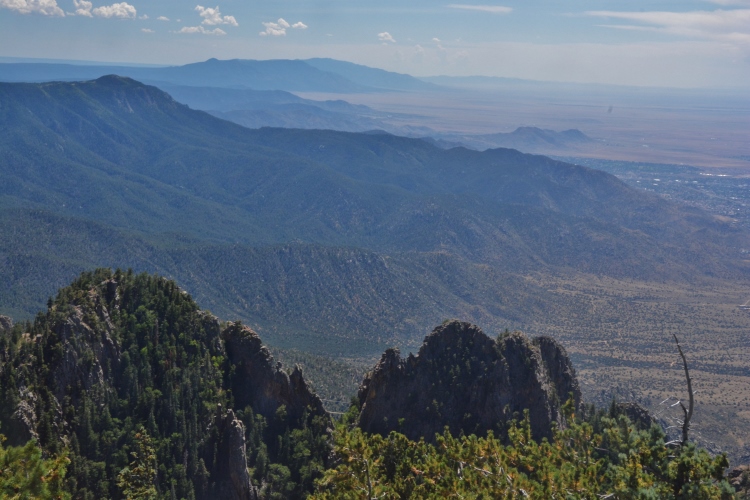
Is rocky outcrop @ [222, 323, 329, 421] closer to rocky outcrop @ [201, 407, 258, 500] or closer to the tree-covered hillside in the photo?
the tree-covered hillside

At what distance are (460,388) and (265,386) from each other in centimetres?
1483

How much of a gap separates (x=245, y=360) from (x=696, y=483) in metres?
36.2

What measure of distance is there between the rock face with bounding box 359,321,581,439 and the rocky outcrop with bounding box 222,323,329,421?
15.9ft

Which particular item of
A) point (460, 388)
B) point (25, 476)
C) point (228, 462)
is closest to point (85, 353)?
point (228, 462)

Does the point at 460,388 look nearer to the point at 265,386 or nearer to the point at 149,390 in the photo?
the point at 265,386

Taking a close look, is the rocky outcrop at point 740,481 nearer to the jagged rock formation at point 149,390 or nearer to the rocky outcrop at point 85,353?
the jagged rock formation at point 149,390

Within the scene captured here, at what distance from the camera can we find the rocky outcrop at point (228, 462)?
4681 centimetres

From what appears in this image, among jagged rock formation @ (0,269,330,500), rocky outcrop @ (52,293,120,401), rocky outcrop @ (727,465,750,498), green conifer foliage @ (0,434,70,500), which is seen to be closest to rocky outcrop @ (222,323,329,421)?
jagged rock formation @ (0,269,330,500)

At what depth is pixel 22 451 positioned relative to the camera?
88.8 feet

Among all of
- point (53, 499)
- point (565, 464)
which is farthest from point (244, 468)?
point (565, 464)

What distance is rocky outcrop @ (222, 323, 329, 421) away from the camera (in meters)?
53.8

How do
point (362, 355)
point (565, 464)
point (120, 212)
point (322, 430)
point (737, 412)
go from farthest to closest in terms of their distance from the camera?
point (120, 212)
point (362, 355)
point (737, 412)
point (322, 430)
point (565, 464)

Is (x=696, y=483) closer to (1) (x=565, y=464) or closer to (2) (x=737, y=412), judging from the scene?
(1) (x=565, y=464)

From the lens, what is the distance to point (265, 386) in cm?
5384
